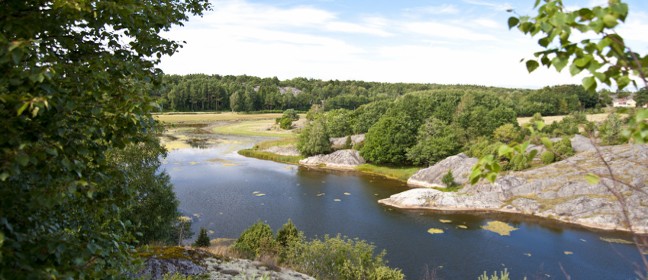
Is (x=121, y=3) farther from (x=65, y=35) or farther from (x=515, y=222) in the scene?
(x=515, y=222)

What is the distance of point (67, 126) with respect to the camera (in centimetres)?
458

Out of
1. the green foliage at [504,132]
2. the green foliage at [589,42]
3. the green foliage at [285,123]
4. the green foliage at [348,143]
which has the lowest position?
the green foliage at [348,143]

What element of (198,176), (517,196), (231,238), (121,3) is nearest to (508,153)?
(121,3)

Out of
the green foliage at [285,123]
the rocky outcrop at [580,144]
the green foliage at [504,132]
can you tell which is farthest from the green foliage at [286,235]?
the green foliage at [285,123]

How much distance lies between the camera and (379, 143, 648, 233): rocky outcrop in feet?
112

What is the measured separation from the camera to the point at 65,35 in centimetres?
551

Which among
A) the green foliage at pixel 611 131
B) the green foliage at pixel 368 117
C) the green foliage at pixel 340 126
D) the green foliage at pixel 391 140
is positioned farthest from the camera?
the green foliage at pixel 340 126

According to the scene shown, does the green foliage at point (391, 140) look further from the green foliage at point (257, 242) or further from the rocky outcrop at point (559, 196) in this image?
the green foliage at point (257, 242)

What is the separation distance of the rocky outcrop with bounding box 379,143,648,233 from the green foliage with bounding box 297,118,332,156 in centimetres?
→ 2380

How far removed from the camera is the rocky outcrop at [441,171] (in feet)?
154

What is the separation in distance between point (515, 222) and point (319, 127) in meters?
34.0

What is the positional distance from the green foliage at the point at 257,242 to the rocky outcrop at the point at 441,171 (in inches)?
1150

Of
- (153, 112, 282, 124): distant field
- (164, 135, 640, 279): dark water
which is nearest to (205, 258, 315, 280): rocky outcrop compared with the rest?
(164, 135, 640, 279): dark water

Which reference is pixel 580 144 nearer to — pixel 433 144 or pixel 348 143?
pixel 433 144
